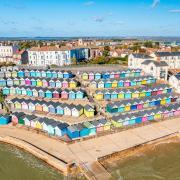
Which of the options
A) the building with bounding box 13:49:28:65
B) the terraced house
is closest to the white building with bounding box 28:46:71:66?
the terraced house

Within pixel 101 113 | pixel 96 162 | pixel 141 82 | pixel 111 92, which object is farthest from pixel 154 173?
pixel 141 82

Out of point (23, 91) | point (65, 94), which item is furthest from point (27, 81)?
point (65, 94)

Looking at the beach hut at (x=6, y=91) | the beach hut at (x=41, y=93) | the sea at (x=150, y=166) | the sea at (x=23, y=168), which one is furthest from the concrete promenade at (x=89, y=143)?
the beach hut at (x=6, y=91)

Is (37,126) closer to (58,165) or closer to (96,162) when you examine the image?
(58,165)

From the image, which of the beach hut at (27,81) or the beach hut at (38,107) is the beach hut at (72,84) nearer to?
the beach hut at (27,81)

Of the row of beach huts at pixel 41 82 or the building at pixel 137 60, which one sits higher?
the building at pixel 137 60

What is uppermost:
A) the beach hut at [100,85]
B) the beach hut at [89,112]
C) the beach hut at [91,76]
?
the beach hut at [91,76]
